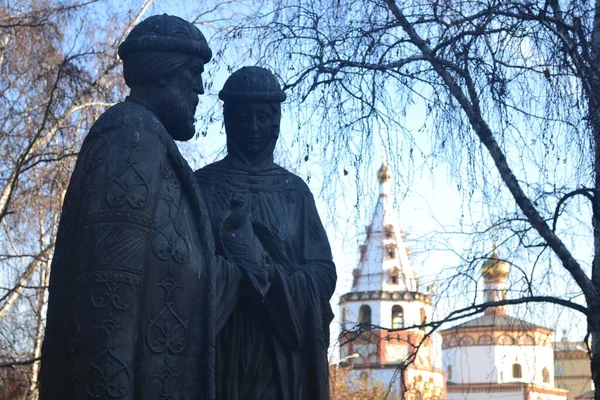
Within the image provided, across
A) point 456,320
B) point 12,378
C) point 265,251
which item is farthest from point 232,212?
point 12,378

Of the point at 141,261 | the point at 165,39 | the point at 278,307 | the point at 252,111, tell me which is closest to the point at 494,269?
the point at 252,111

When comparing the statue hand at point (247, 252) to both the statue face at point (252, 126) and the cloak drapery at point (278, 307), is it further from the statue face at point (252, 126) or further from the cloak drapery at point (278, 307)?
the statue face at point (252, 126)

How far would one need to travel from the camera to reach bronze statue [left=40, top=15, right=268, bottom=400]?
131 inches

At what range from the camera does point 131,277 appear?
339 cm

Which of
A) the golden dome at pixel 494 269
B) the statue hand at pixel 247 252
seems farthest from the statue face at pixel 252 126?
the golden dome at pixel 494 269

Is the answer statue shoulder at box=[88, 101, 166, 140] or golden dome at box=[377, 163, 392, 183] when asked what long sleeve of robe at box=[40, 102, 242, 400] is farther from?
golden dome at box=[377, 163, 392, 183]

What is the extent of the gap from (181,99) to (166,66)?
0.13 m

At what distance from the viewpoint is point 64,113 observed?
49.9 ft

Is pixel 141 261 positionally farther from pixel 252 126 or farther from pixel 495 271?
pixel 495 271

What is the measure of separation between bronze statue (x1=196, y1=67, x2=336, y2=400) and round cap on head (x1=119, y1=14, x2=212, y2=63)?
56 centimetres

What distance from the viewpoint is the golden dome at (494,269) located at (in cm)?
1041

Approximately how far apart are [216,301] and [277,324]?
0.38 meters

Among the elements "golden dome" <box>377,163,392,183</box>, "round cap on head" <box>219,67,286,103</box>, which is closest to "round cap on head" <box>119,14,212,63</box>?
"round cap on head" <box>219,67,286,103</box>

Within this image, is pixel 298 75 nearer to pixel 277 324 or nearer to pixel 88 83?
pixel 88 83
